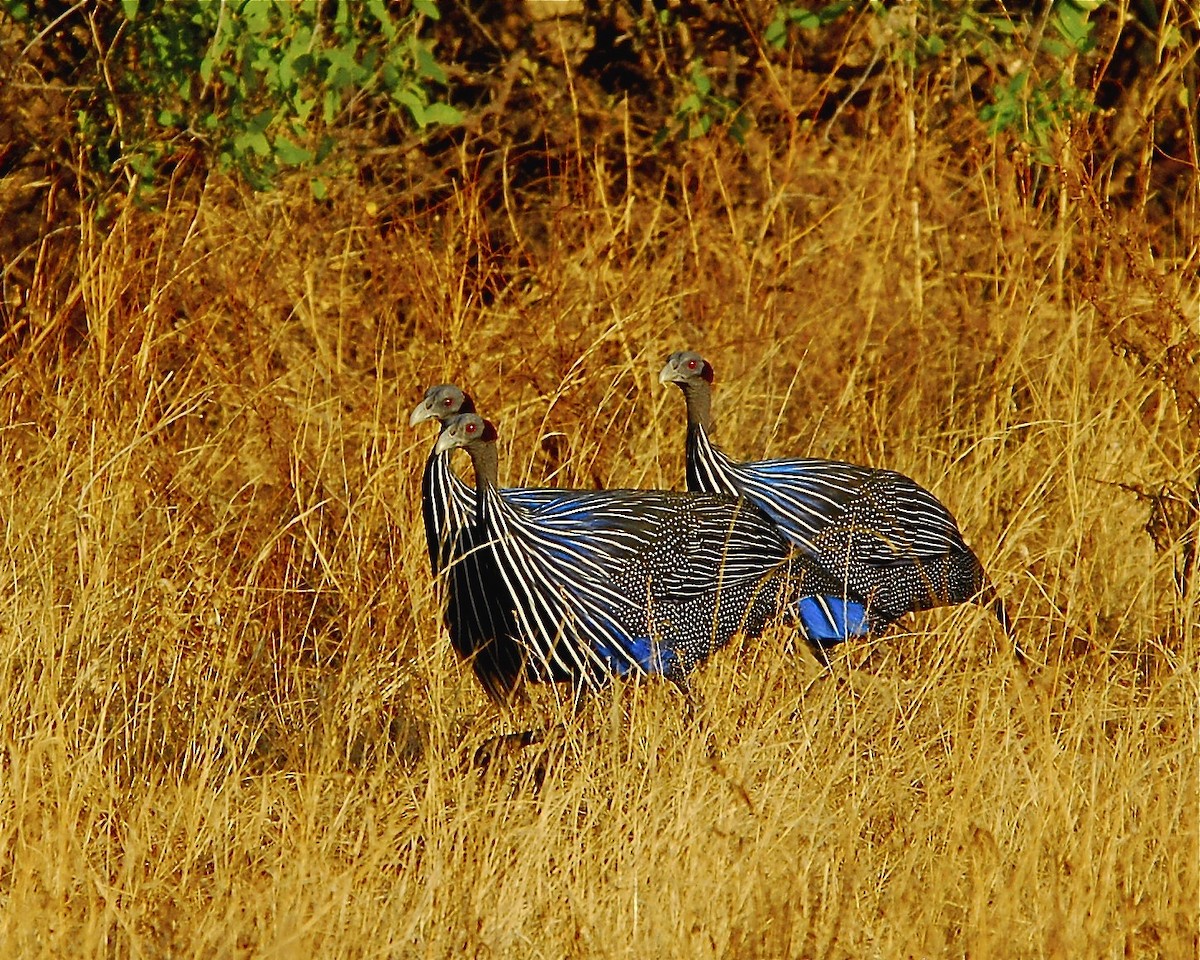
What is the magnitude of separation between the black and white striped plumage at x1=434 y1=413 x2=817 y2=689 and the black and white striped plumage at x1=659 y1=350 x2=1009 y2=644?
0.16 meters

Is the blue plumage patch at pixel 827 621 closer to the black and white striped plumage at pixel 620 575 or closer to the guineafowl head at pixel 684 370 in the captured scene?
the black and white striped plumage at pixel 620 575

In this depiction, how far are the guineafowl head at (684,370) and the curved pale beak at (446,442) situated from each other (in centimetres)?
67

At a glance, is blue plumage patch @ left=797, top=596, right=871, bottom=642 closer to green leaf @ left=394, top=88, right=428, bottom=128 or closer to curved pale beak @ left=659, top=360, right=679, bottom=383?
curved pale beak @ left=659, top=360, right=679, bottom=383

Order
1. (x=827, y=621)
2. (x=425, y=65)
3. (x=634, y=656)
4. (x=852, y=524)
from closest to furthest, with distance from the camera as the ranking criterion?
(x=634, y=656) → (x=827, y=621) → (x=852, y=524) → (x=425, y=65)

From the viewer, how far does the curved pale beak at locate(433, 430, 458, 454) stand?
372cm

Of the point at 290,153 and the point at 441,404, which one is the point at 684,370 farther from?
the point at 290,153

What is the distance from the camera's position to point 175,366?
4941 mm

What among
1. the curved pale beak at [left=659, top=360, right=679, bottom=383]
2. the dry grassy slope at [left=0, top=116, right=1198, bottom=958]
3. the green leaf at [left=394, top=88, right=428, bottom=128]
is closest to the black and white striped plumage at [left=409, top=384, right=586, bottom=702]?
the dry grassy slope at [left=0, top=116, right=1198, bottom=958]

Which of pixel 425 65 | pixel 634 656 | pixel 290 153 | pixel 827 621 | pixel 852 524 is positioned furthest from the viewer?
pixel 425 65

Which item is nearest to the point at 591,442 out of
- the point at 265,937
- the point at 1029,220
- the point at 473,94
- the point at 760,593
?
the point at 760,593

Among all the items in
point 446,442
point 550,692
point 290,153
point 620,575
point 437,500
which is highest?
point 290,153

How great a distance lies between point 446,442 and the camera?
3729 millimetres

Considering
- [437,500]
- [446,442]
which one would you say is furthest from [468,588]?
[446,442]

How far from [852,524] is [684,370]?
A: 1.64ft
